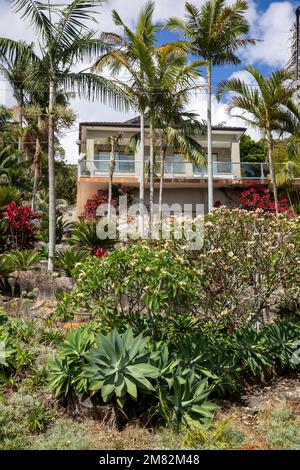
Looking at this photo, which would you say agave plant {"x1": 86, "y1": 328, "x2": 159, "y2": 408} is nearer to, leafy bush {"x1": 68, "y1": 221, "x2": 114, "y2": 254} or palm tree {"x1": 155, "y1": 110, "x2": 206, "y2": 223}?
leafy bush {"x1": 68, "y1": 221, "x2": 114, "y2": 254}

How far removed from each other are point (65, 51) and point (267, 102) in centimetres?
763

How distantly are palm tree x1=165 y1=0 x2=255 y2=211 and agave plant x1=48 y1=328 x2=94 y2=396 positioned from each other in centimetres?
1034

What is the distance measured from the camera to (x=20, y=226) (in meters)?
12.2

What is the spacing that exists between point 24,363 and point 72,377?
3.91ft

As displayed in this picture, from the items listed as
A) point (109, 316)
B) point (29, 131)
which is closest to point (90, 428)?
point (109, 316)

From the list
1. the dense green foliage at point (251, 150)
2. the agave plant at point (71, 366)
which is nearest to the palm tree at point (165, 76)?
the agave plant at point (71, 366)

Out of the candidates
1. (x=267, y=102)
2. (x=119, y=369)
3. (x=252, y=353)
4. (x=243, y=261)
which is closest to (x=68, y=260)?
(x=243, y=261)

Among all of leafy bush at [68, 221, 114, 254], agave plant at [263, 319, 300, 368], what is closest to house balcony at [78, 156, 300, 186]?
leafy bush at [68, 221, 114, 254]

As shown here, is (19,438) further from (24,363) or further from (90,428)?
(24,363)

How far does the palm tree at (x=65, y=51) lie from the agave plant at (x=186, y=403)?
6.80m

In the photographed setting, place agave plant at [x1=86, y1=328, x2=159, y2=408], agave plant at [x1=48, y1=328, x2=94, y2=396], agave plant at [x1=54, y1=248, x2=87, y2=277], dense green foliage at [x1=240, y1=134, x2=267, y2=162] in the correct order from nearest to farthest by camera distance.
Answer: agave plant at [x1=86, y1=328, x2=159, y2=408] < agave plant at [x1=48, y1=328, x2=94, y2=396] < agave plant at [x1=54, y1=248, x2=87, y2=277] < dense green foliage at [x1=240, y1=134, x2=267, y2=162]

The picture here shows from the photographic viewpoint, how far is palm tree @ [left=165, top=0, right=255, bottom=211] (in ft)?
50.4

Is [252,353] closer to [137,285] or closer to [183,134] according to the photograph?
[137,285]

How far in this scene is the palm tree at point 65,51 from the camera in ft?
36.2
